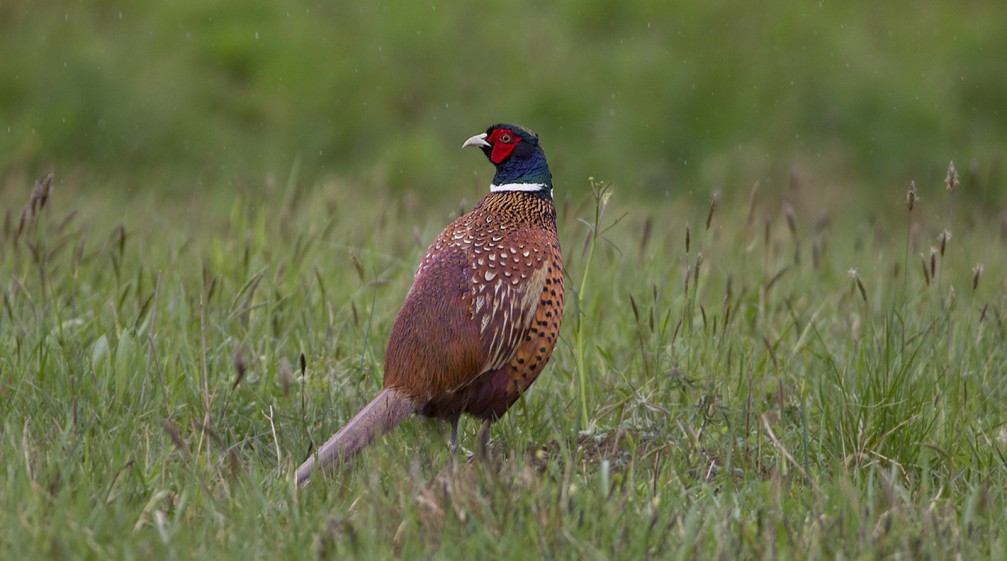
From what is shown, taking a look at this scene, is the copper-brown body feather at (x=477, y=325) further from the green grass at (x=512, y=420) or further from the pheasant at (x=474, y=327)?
the green grass at (x=512, y=420)

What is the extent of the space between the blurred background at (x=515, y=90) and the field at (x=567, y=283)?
0.9 inches

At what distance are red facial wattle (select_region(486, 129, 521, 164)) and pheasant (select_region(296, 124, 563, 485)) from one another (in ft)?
0.97

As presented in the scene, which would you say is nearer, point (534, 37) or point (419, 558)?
point (419, 558)

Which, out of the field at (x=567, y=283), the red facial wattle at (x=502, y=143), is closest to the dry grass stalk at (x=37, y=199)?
the field at (x=567, y=283)

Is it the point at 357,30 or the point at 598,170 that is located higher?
the point at 357,30

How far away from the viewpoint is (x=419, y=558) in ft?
9.00

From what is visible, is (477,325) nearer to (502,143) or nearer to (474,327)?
(474,327)

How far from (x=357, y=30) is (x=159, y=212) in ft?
9.15

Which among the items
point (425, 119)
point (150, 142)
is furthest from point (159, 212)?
point (425, 119)

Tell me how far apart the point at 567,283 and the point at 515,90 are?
3.96 metres

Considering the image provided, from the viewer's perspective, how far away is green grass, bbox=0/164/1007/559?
2852 mm

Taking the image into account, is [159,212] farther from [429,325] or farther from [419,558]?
[419,558]

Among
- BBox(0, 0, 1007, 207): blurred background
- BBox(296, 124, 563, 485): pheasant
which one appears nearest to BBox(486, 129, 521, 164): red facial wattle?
BBox(296, 124, 563, 485): pheasant

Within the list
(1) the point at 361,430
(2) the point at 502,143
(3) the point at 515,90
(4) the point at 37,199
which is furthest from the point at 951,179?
(3) the point at 515,90
